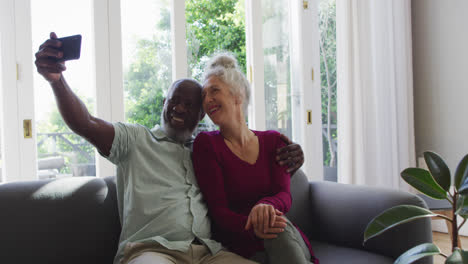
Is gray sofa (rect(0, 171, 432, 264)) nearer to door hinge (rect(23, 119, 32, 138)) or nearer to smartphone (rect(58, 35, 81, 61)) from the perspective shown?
door hinge (rect(23, 119, 32, 138))

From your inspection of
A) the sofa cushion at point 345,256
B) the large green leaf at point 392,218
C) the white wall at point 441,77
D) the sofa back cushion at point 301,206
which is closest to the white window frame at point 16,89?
the sofa back cushion at point 301,206

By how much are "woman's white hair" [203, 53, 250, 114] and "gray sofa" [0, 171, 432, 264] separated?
24.0 inches

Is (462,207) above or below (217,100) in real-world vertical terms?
below

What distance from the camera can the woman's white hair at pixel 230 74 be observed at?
153 centimetres

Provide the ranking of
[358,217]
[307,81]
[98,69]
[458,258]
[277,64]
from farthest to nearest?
[307,81]
[277,64]
[98,69]
[358,217]
[458,258]

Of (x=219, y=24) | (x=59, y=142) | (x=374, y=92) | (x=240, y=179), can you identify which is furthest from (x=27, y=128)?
(x=374, y=92)

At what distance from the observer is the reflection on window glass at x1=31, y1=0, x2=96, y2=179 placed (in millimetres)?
1774

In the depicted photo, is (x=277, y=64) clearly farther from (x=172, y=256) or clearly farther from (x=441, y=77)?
(x=172, y=256)

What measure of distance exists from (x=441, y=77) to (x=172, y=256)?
124 inches

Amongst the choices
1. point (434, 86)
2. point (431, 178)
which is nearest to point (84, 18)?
point (431, 178)

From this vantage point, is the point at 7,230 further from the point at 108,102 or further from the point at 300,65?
the point at 300,65

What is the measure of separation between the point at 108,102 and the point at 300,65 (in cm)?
163

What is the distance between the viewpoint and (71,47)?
1095mm

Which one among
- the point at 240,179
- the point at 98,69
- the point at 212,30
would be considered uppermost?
the point at 212,30
